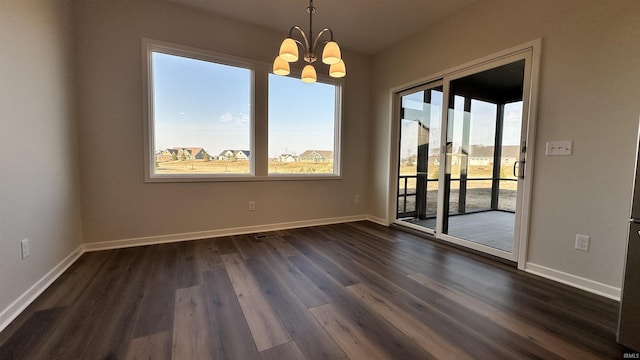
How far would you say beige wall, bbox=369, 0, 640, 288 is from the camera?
1.90 m

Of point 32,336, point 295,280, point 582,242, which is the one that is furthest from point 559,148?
point 32,336

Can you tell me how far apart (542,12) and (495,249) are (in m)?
2.28

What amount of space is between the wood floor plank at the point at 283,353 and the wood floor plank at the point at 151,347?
481 millimetres

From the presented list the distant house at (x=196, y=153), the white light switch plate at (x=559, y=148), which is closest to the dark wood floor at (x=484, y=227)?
the white light switch plate at (x=559, y=148)

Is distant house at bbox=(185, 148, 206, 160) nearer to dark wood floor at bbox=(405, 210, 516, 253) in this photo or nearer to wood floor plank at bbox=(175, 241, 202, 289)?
wood floor plank at bbox=(175, 241, 202, 289)

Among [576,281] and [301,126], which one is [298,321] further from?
[301,126]

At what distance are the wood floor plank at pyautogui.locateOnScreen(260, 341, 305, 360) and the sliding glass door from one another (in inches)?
93.5

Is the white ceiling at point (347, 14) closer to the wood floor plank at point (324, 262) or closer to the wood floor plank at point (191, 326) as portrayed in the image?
the wood floor plank at point (324, 262)

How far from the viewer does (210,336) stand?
4.79 feet

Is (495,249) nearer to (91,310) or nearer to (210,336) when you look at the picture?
(210,336)

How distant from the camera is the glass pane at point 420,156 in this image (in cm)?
360

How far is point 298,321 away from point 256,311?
30 centimetres

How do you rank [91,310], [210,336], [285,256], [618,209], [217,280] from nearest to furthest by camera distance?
[210,336]
[91,310]
[618,209]
[217,280]
[285,256]

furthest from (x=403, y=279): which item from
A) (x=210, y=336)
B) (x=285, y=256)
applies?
(x=210, y=336)
